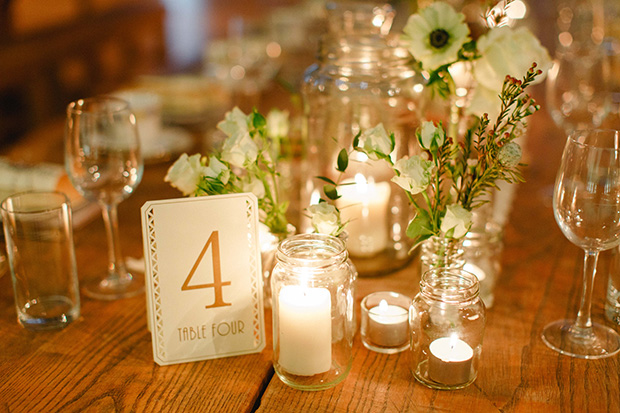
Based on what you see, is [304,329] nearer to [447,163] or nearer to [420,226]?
[420,226]

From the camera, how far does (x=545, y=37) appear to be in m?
3.49

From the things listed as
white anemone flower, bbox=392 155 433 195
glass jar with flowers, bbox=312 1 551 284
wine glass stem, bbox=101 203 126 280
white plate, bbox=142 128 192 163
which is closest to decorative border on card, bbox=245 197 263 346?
glass jar with flowers, bbox=312 1 551 284

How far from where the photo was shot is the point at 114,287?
1.15 m

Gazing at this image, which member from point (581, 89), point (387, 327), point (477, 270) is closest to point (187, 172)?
point (387, 327)

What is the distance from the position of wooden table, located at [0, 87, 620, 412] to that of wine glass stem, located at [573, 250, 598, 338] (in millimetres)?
59

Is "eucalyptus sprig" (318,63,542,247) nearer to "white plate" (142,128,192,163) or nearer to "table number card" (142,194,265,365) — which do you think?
"table number card" (142,194,265,365)

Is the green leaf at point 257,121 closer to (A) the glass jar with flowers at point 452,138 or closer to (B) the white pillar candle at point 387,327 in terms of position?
(A) the glass jar with flowers at point 452,138

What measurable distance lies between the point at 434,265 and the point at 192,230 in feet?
1.18

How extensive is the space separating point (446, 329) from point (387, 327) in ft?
0.33

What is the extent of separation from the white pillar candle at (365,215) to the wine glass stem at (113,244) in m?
0.41

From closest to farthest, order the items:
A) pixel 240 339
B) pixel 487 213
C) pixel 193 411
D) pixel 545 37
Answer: pixel 193 411 → pixel 240 339 → pixel 487 213 → pixel 545 37

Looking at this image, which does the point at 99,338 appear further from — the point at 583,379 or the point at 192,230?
the point at 583,379

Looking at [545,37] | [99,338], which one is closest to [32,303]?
[99,338]

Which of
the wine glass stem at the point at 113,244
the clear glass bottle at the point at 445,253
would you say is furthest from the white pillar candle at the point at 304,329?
the wine glass stem at the point at 113,244
